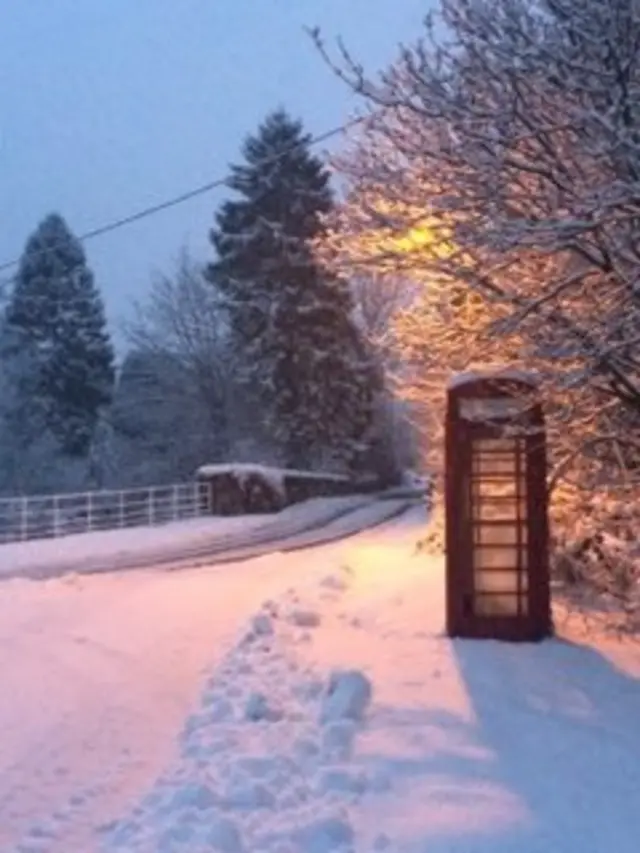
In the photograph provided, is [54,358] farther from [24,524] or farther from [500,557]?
[500,557]

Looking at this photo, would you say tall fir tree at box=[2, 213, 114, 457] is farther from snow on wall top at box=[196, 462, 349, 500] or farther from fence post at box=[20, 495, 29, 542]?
fence post at box=[20, 495, 29, 542]

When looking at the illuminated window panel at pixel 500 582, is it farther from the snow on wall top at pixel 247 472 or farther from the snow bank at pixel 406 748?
the snow on wall top at pixel 247 472

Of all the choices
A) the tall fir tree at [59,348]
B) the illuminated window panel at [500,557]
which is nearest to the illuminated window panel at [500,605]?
the illuminated window panel at [500,557]

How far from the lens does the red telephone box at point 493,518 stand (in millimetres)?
11148

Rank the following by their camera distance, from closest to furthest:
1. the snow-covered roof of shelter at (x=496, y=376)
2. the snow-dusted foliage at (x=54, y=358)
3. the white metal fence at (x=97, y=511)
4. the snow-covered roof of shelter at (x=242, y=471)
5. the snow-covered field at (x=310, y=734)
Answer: the snow-covered field at (x=310, y=734)
the snow-covered roof of shelter at (x=496, y=376)
the white metal fence at (x=97, y=511)
the snow-covered roof of shelter at (x=242, y=471)
the snow-dusted foliage at (x=54, y=358)

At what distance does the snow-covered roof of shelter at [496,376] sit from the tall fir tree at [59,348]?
38636 mm

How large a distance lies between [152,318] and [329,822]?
50471mm

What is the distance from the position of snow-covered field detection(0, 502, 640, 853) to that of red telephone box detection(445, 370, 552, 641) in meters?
0.31

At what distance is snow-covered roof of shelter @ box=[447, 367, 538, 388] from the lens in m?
10.9

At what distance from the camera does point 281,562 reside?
21.0m

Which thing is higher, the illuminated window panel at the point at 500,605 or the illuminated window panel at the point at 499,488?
the illuminated window panel at the point at 499,488

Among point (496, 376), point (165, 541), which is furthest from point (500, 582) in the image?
point (165, 541)

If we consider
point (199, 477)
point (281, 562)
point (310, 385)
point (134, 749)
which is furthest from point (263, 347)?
point (134, 749)

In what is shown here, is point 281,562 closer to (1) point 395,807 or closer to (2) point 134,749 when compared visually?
(2) point 134,749
